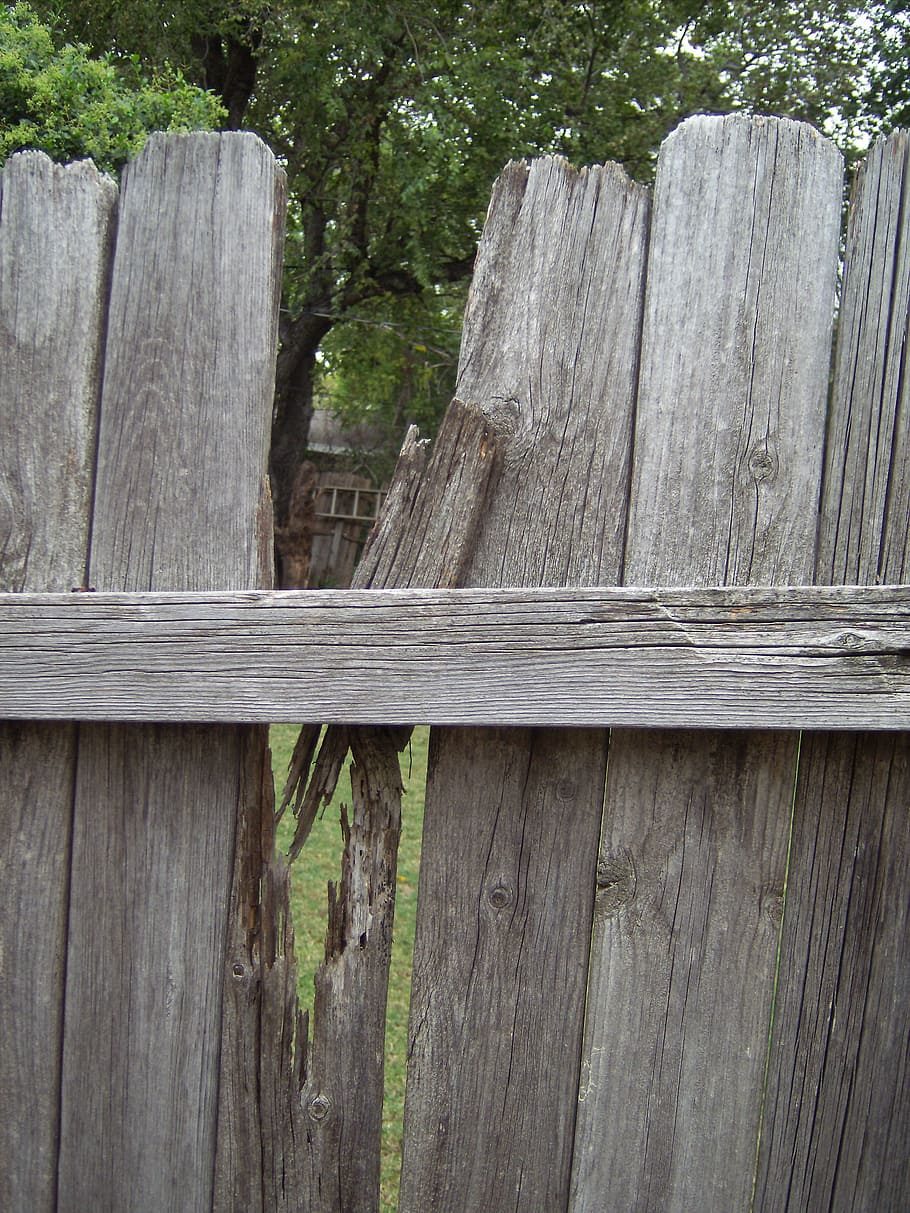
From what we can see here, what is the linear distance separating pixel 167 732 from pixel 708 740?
83cm

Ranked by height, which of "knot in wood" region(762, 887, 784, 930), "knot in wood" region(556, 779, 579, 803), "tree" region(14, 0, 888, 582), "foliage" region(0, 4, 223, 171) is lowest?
"knot in wood" region(762, 887, 784, 930)

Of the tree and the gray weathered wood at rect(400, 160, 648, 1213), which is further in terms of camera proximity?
the tree

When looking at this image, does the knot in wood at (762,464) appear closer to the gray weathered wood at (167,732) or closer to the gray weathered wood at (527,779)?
the gray weathered wood at (527,779)

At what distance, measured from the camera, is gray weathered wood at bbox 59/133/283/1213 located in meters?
1.58

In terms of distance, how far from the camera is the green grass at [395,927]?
11.3 feet

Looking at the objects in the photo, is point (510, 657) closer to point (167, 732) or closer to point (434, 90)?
point (167, 732)

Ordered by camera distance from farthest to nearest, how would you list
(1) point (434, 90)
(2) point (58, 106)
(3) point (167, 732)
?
(1) point (434, 90), (2) point (58, 106), (3) point (167, 732)

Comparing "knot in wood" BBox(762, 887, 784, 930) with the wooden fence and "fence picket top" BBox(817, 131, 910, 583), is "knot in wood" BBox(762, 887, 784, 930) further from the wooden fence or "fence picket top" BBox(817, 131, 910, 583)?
"fence picket top" BBox(817, 131, 910, 583)

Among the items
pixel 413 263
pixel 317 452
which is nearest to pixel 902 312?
pixel 413 263

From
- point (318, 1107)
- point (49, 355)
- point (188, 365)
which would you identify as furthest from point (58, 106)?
point (318, 1107)

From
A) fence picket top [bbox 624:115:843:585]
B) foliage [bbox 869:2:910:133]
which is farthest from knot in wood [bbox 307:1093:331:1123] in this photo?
→ foliage [bbox 869:2:910:133]

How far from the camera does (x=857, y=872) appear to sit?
1499mm

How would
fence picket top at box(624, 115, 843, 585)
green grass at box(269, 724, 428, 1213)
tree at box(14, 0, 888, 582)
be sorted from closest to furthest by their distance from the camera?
fence picket top at box(624, 115, 843, 585), green grass at box(269, 724, 428, 1213), tree at box(14, 0, 888, 582)

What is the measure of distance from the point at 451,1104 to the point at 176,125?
2.17 metres
